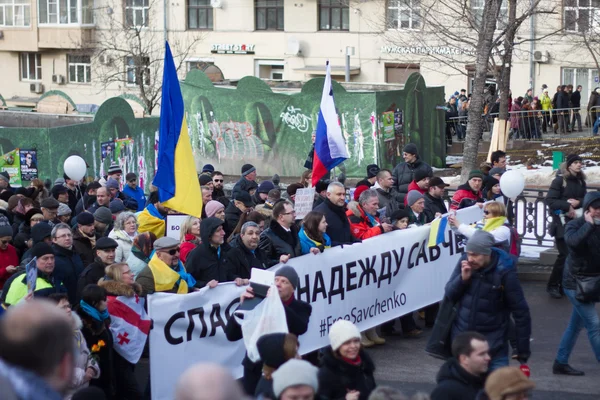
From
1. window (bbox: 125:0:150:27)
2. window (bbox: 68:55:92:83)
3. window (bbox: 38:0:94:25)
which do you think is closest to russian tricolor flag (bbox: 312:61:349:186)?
window (bbox: 125:0:150:27)

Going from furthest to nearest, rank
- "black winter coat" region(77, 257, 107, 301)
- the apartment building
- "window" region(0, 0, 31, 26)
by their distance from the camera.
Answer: "window" region(0, 0, 31, 26) → the apartment building → "black winter coat" region(77, 257, 107, 301)

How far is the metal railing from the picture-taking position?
107 ft

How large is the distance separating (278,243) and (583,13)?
1041 inches

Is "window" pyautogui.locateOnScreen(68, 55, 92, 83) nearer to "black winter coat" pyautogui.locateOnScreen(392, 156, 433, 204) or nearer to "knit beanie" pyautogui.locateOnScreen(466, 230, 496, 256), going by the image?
"black winter coat" pyautogui.locateOnScreen(392, 156, 433, 204)

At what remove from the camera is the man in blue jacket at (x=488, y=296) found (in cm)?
771

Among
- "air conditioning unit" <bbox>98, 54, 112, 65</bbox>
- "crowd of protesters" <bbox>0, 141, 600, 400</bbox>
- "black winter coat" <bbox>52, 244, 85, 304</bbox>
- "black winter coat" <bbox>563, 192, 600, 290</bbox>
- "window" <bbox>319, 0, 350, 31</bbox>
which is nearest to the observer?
"crowd of protesters" <bbox>0, 141, 600, 400</bbox>

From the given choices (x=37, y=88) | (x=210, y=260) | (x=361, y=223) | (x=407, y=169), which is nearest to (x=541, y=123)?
(x=407, y=169)

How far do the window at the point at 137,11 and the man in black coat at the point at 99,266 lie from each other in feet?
128

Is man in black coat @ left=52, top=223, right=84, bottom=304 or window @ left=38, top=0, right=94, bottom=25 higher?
window @ left=38, top=0, right=94, bottom=25

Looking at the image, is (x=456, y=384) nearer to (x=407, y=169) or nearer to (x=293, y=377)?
(x=293, y=377)

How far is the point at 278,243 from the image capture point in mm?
9859

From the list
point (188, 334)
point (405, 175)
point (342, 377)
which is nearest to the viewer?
point (342, 377)

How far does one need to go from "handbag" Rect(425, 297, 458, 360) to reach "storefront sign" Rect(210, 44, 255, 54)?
1514 inches

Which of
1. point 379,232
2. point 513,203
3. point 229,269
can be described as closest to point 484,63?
point 513,203
